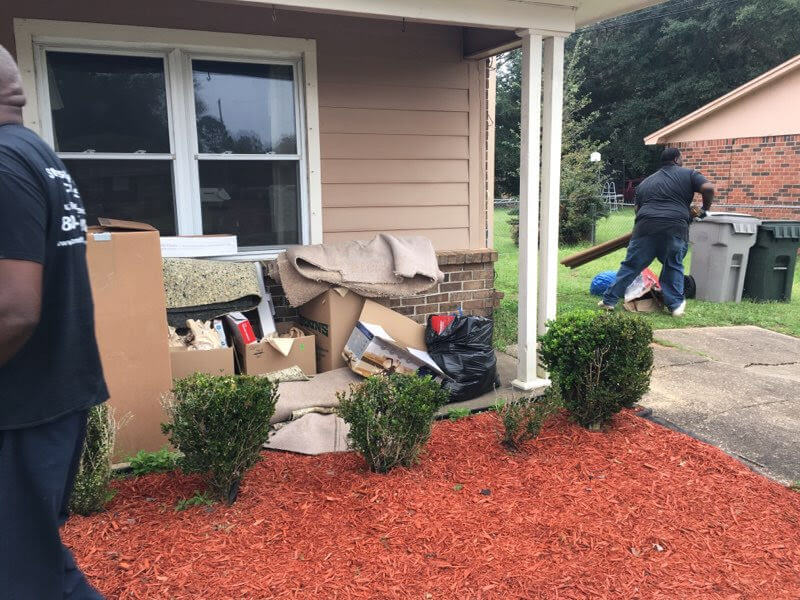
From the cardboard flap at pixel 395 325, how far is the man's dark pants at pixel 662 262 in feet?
12.1

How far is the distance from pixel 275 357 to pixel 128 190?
176 centimetres

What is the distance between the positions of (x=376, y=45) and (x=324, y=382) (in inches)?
116

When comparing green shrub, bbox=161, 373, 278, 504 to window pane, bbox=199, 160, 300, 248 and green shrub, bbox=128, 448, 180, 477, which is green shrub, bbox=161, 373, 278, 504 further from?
window pane, bbox=199, 160, 300, 248

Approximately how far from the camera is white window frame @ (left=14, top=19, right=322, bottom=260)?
457 centimetres

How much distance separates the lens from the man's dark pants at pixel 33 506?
1.74 metres

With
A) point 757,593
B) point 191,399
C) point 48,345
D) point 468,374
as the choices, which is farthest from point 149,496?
point 757,593

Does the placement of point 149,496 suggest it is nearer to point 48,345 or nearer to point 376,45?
point 48,345

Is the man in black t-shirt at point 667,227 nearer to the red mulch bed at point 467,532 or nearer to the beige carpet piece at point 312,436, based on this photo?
the red mulch bed at point 467,532

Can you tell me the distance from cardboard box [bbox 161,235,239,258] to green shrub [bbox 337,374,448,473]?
88.7 inches

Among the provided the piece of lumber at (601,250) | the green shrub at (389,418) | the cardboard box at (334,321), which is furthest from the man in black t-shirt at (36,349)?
the piece of lumber at (601,250)

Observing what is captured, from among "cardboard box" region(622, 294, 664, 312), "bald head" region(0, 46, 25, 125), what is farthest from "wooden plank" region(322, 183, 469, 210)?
"bald head" region(0, 46, 25, 125)

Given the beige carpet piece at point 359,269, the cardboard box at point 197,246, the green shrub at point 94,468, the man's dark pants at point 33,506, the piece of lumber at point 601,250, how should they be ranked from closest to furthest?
the man's dark pants at point 33,506
the green shrub at point 94,468
the cardboard box at point 197,246
the beige carpet piece at point 359,269
the piece of lumber at point 601,250

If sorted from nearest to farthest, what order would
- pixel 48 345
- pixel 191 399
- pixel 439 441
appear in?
pixel 48 345
pixel 191 399
pixel 439 441

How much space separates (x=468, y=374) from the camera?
464 cm
